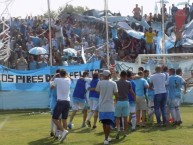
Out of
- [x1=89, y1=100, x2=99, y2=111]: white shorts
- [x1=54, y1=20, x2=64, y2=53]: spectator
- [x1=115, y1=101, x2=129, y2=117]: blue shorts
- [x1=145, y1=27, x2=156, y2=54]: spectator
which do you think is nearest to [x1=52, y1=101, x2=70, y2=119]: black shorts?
[x1=115, y1=101, x2=129, y2=117]: blue shorts

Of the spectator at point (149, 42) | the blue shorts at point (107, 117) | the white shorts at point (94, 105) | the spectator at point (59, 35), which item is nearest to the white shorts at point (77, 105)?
the white shorts at point (94, 105)

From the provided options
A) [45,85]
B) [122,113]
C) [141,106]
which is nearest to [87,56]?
[45,85]

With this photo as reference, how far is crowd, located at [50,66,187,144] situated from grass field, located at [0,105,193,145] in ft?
1.08

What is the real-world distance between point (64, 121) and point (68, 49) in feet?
52.9

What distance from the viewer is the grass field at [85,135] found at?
44.6 feet

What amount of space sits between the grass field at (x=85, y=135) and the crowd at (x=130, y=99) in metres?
0.33

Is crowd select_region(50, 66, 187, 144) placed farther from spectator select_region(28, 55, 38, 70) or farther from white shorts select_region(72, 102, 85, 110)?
spectator select_region(28, 55, 38, 70)

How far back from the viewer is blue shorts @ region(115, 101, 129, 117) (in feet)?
46.8

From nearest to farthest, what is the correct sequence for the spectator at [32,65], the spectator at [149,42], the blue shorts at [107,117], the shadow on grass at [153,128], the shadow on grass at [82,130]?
the blue shorts at [107,117] < the shadow on grass at [153,128] < the shadow on grass at [82,130] < the spectator at [32,65] < the spectator at [149,42]

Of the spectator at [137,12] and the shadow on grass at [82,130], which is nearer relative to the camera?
the shadow on grass at [82,130]

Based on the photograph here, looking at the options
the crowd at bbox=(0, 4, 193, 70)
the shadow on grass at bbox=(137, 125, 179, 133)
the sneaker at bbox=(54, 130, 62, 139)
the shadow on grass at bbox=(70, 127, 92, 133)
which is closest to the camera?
the sneaker at bbox=(54, 130, 62, 139)

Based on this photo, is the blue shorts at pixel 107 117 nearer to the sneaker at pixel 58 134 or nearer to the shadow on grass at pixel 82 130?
the sneaker at pixel 58 134

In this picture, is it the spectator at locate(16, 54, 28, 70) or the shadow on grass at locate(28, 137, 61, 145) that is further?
the spectator at locate(16, 54, 28, 70)

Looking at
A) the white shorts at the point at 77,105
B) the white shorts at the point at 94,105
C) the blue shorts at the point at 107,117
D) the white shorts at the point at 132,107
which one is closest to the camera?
the blue shorts at the point at 107,117
